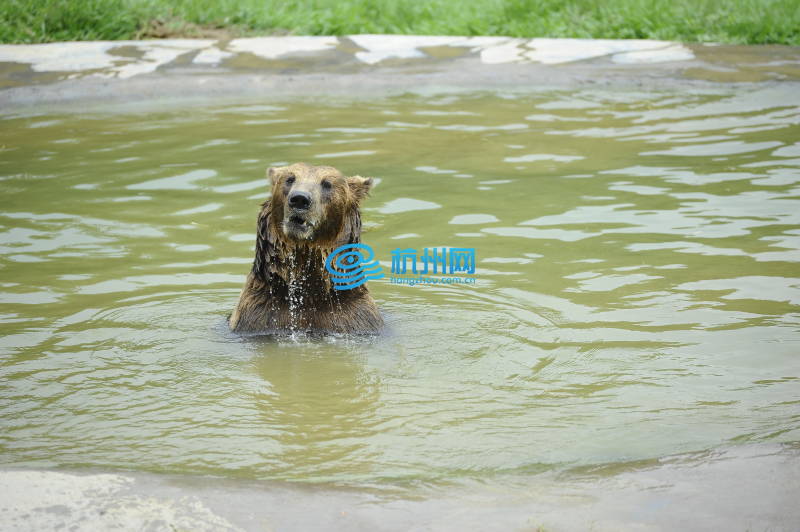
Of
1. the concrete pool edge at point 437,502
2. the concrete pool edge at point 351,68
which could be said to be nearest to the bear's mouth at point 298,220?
the concrete pool edge at point 437,502

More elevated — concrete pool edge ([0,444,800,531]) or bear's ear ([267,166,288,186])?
bear's ear ([267,166,288,186])

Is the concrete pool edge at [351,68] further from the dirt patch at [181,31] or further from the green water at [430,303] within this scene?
the green water at [430,303]

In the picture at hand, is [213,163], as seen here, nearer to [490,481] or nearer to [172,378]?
[172,378]

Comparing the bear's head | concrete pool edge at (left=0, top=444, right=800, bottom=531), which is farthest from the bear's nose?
concrete pool edge at (left=0, top=444, right=800, bottom=531)

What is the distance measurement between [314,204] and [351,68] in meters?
8.34

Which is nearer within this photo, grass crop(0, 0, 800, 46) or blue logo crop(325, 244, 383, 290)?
blue logo crop(325, 244, 383, 290)

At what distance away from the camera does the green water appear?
13.7 ft

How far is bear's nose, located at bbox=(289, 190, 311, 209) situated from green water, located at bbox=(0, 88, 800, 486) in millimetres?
764

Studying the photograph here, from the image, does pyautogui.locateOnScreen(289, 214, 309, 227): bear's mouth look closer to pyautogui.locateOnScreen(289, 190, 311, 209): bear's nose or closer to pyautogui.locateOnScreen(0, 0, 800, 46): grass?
pyautogui.locateOnScreen(289, 190, 311, 209): bear's nose

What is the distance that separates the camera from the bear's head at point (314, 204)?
5.25m

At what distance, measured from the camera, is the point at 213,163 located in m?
9.41

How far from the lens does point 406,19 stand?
16.7 metres

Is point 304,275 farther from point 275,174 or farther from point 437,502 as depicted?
point 437,502

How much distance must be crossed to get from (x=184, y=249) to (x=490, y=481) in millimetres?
4018
